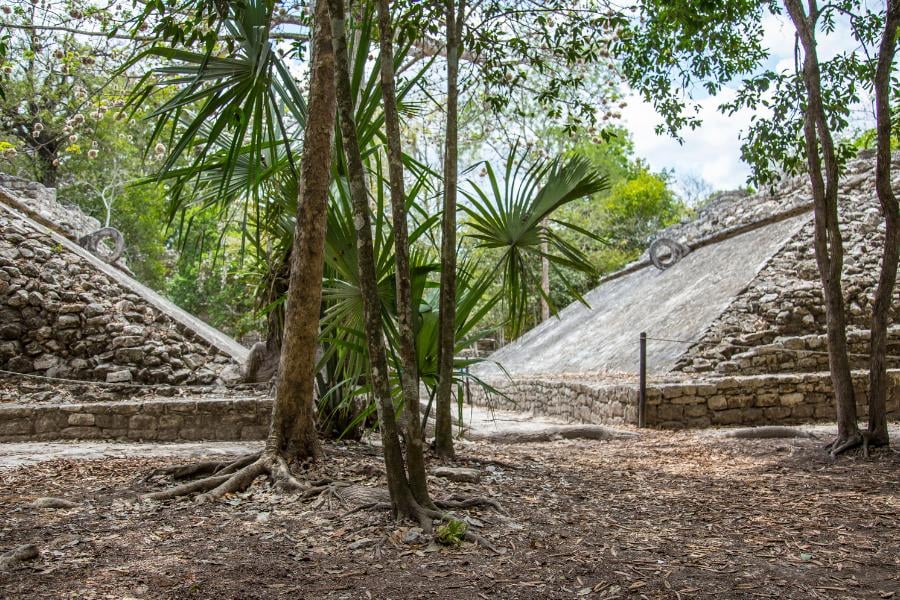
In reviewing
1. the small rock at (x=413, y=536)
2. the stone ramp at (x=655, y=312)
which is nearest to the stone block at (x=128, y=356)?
the stone ramp at (x=655, y=312)

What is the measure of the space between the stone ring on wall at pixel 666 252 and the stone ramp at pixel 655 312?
265 millimetres

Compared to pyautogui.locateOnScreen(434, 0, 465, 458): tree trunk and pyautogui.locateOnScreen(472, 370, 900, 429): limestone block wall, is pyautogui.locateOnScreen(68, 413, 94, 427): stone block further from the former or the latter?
pyautogui.locateOnScreen(472, 370, 900, 429): limestone block wall

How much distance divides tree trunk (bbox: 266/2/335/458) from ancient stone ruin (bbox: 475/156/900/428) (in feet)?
6.80

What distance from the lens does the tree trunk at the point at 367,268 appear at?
3406mm

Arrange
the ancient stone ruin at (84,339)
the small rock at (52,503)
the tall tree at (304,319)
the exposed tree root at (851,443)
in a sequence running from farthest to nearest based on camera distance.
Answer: the ancient stone ruin at (84,339), the exposed tree root at (851,443), the tall tree at (304,319), the small rock at (52,503)

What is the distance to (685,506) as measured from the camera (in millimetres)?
4113

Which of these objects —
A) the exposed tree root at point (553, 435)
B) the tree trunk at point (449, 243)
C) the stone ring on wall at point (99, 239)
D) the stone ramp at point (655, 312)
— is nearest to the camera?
the tree trunk at point (449, 243)

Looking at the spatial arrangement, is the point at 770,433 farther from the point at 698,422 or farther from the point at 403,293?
the point at 403,293

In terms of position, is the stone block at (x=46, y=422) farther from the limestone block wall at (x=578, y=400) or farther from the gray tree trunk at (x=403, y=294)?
the gray tree trunk at (x=403, y=294)

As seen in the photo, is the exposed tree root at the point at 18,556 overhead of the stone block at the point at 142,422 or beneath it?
beneath

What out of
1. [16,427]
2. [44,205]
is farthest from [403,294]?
[44,205]

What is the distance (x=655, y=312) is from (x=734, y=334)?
2.81m

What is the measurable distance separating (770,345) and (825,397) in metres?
1.13

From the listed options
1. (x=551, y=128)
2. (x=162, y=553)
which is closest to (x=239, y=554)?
(x=162, y=553)
